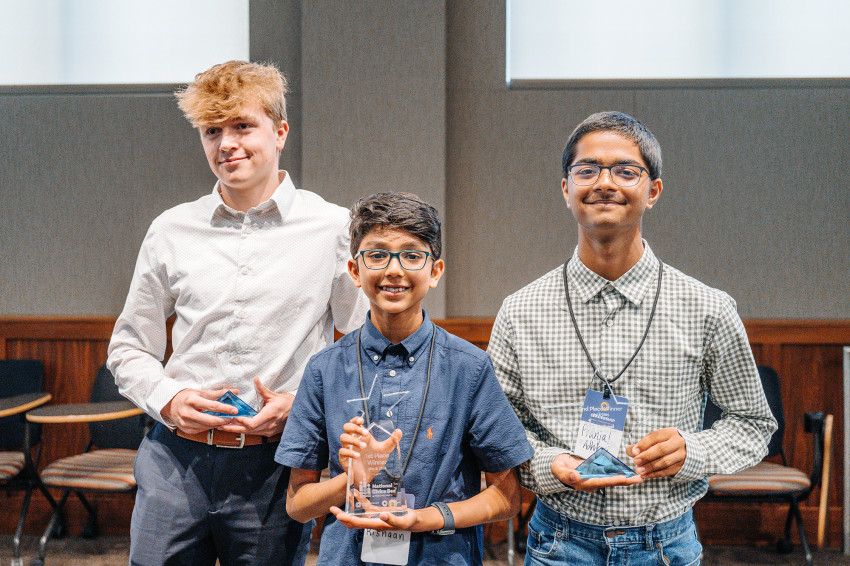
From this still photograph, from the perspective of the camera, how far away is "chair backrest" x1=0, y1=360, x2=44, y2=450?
3982 millimetres

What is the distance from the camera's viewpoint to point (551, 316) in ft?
5.10

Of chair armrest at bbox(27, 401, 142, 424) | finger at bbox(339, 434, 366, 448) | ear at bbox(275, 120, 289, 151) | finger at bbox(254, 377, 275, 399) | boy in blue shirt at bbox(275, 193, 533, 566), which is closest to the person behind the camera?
finger at bbox(339, 434, 366, 448)

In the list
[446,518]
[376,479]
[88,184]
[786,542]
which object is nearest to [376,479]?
[376,479]

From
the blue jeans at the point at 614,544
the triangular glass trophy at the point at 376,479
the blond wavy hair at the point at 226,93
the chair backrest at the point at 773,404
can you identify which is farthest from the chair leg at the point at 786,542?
the blond wavy hair at the point at 226,93

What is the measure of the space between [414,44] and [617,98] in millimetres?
1263

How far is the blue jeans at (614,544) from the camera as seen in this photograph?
4.60ft

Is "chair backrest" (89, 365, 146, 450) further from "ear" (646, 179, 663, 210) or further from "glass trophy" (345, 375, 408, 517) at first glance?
"ear" (646, 179, 663, 210)

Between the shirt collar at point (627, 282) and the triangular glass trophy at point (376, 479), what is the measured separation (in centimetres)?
56

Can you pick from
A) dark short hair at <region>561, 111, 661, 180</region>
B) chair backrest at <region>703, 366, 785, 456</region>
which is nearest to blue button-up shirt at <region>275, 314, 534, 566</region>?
dark short hair at <region>561, 111, 661, 180</region>

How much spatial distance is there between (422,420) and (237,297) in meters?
0.61

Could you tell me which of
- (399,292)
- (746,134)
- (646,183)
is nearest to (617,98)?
(746,134)

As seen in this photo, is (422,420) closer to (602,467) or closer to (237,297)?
(602,467)

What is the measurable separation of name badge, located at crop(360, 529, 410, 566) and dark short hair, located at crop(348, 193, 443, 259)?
0.58 metres

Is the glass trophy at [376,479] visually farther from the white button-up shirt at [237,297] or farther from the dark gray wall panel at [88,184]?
the dark gray wall panel at [88,184]
